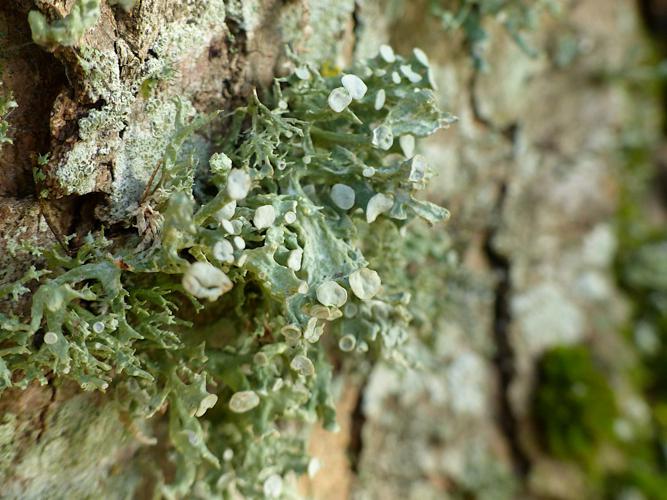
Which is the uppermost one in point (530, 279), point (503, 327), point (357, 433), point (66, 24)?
point (66, 24)

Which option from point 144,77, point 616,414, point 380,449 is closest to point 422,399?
point 380,449

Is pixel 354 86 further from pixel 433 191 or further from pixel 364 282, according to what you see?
pixel 433 191

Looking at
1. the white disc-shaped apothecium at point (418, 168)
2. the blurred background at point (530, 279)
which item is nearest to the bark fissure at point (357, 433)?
the blurred background at point (530, 279)

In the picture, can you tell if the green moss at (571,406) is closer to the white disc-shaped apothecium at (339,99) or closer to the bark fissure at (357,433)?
the bark fissure at (357,433)

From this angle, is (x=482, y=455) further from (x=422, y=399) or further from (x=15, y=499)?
(x=15, y=499)

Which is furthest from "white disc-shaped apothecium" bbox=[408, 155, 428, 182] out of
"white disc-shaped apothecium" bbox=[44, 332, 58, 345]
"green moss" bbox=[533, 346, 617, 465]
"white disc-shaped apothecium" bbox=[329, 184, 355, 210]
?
"green moss" bbox=[533, 346, 617, 465]

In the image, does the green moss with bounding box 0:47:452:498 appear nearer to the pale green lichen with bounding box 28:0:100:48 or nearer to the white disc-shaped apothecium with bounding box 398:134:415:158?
the white disc-shaped apothecium with bounding box 398:134:415:158

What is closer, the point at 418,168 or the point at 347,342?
the point at 418,168

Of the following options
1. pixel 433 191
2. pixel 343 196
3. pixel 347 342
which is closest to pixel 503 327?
pixel 433 191
